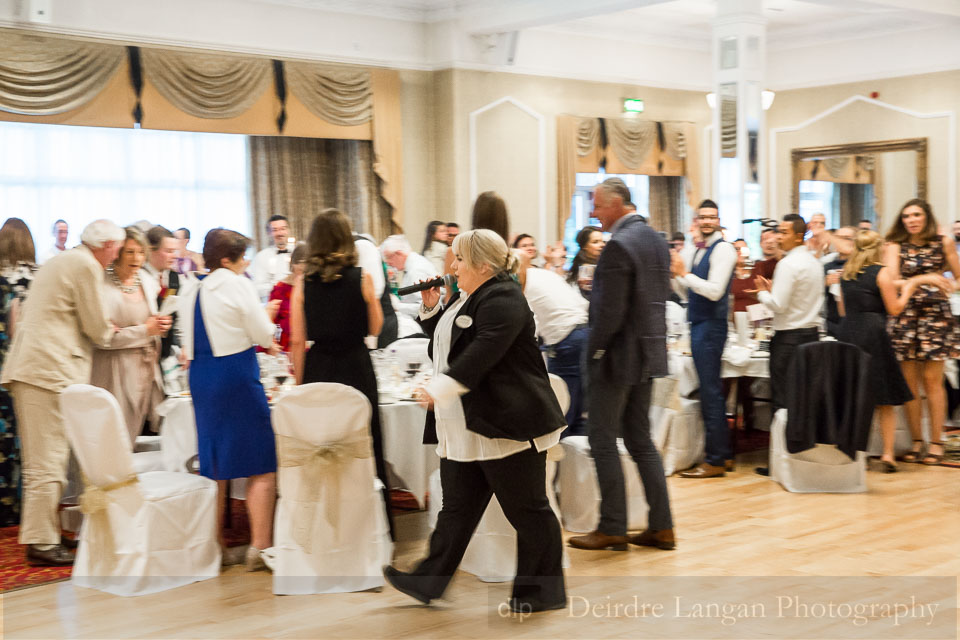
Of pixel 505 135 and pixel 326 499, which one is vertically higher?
pixel 505 135

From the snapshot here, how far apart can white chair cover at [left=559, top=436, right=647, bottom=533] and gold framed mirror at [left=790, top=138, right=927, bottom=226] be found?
780 centimetres

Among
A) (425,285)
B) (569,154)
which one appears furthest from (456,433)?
(569,154)

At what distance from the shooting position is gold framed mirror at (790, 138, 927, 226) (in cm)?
1166

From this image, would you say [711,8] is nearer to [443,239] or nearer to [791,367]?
[443,239]

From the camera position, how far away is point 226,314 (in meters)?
4.39

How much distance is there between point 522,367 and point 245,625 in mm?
1354

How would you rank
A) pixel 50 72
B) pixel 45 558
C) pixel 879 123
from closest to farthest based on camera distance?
pixel 45 558
pixel 50 72
pixel 879 123

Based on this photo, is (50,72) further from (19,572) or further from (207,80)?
(19,572)

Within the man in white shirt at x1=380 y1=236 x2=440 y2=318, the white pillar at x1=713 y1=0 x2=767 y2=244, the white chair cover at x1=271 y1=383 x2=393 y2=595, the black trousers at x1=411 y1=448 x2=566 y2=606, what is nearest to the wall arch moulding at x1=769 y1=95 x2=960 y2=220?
the white pillar at x1=713 y1=0 x2=767 y2=244

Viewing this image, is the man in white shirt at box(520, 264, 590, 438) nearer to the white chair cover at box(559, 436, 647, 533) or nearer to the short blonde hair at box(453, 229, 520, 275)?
the white chair cover at box(559, 436, 647, 533)

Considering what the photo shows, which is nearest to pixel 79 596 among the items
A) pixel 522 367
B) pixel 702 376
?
pixel 522 367

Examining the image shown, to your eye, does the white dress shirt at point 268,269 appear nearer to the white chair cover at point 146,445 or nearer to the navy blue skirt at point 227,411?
the white chair cover at point 146,445

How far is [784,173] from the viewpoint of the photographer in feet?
42.2

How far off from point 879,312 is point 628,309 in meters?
2.58
